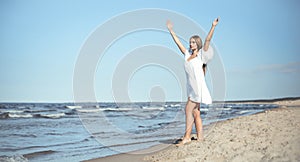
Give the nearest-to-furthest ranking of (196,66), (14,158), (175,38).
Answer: (196,66) < (175,38) < (14,158)

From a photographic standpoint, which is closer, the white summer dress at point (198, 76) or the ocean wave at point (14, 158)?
the white summer dress at point (198, 76)

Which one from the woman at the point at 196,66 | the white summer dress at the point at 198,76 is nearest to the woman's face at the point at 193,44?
the woman at the point at 196,66

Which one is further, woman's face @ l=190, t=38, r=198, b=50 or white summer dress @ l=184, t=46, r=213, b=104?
woman's face @ l=190, t=38, r=198, b=50

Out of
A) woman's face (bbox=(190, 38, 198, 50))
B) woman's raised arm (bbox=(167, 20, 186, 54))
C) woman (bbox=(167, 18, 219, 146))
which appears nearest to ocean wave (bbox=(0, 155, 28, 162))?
woman (bbox=(167, 18, 219, 146))

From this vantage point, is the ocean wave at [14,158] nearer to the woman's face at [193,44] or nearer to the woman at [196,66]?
the woman at [196,66]

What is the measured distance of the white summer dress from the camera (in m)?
4.30

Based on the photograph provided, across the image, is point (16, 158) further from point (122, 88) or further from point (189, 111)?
point (189, 111)

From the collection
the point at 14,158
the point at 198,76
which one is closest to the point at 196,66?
the point at 198,76

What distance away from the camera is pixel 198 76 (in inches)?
170

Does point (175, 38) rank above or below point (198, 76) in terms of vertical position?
above

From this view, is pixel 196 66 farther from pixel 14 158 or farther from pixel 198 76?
pixel 14 158

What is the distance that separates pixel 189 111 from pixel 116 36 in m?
1.64

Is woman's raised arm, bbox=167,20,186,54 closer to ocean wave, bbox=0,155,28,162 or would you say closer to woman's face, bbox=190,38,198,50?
woman's face, bbox=190,38,198,50

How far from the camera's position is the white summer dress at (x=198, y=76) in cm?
430
